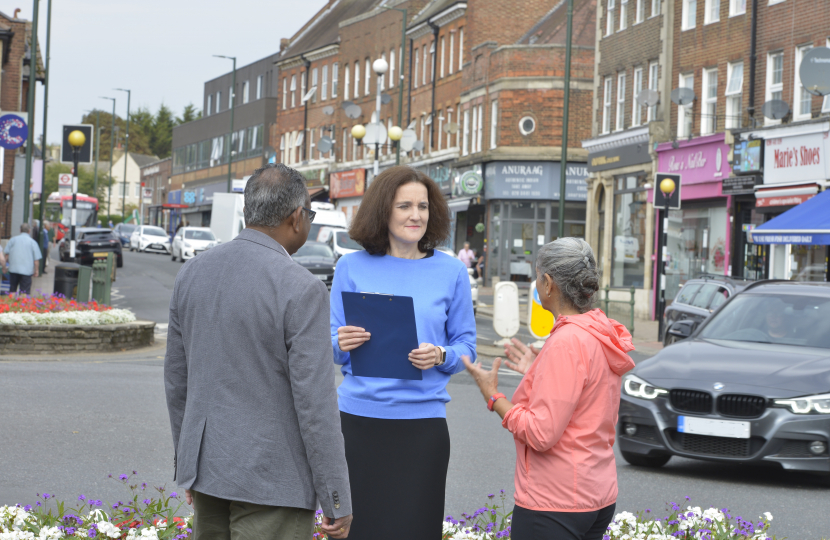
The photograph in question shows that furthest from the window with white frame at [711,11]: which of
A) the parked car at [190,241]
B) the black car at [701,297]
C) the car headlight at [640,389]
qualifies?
the parked car at [190,241]

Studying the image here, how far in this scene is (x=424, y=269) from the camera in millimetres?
4535

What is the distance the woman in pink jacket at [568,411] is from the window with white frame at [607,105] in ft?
117

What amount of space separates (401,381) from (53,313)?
13.8 meters

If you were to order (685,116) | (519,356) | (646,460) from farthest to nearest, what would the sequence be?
(685,116) → (646,460) → (519,356)

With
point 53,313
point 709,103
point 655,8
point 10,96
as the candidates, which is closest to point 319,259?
point 709,103

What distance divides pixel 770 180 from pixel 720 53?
183 inches

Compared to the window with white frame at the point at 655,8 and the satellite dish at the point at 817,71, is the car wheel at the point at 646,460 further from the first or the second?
the window with white frame at the point at 655,8

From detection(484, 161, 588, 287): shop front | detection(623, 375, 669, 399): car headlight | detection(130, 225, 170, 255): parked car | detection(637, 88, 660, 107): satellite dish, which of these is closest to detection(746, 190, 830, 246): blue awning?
detection(637, 88, 660, 107): satellite dish

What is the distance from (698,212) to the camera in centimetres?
3206

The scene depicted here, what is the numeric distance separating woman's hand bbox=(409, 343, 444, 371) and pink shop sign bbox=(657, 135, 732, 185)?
2696cm

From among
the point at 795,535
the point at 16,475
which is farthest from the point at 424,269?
the point at 16,475

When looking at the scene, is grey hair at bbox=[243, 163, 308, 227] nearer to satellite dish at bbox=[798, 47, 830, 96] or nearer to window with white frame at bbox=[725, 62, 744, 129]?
satellite dish at bbox=[798, 47, 830, 96]

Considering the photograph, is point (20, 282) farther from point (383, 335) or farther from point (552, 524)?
point (552, 524)

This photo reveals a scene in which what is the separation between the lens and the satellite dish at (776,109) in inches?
1072
